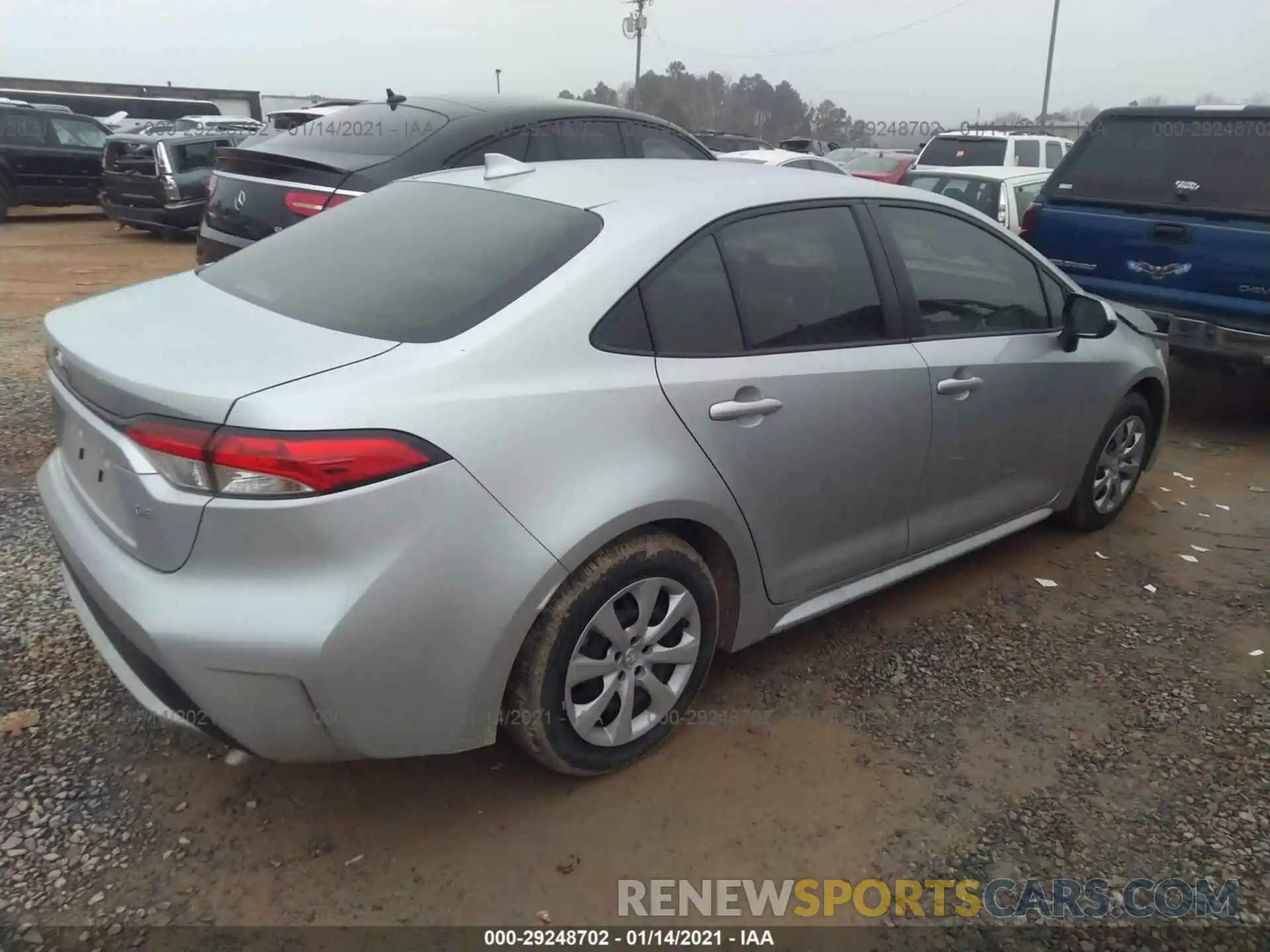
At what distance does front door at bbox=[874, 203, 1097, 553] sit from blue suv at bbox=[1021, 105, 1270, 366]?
224 centimetres

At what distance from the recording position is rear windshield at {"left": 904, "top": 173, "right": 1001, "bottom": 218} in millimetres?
9102

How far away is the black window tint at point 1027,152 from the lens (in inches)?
572

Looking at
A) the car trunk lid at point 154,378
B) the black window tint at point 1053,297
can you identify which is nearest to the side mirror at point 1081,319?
the black window tint at point 1053,297

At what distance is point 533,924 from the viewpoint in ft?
7.31

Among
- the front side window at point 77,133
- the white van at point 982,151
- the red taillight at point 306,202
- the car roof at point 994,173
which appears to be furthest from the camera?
the white van at point 982,151

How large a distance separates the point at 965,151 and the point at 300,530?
1470 cm

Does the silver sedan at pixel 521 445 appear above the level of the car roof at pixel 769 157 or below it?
below

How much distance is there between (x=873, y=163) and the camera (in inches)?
576

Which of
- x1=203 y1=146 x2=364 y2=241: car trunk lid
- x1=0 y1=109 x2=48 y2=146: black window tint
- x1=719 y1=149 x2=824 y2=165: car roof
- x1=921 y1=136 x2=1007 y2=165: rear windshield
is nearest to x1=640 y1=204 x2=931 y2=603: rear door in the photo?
x1=203 y1=146 x2=364 y2=241: car trunk lid

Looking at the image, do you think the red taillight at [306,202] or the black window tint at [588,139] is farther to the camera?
the black window tint at [588,139]

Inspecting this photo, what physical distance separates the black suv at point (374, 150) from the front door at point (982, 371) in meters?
2.63

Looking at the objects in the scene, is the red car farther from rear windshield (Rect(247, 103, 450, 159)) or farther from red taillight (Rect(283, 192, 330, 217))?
red taillight (Rect(283, 192, 330, 217))

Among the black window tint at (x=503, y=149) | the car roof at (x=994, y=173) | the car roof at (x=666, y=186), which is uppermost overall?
Answer: the car roof at (x=994, y=173)

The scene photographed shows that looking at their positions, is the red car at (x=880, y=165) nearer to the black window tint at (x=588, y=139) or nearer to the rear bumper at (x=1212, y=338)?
the black window tint at (x=588, y=139)
